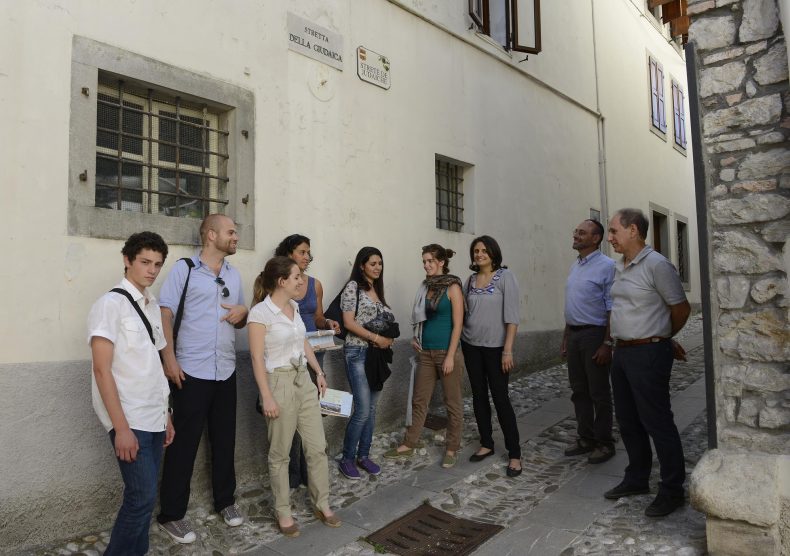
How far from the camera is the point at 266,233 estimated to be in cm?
481

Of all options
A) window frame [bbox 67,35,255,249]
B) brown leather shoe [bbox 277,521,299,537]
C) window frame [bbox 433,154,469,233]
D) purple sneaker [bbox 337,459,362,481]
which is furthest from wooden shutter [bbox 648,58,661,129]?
brown leather shoe [bbox 277,521,299,537]

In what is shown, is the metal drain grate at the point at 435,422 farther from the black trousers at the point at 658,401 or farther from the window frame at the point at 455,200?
the black trousers at the point at 658,401

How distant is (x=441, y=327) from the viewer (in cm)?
476

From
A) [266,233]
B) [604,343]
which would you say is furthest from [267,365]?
[604,343]

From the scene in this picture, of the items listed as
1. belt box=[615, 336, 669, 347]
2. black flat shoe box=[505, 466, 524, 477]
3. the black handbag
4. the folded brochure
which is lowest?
black flat shoe box=[505, 466, 524, 477]

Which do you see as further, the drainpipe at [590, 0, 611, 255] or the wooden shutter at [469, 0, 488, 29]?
the drainpipe at [590, 0, 611, 255]

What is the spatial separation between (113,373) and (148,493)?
1.99 feet

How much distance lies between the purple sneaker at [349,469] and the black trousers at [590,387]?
5.99 feet

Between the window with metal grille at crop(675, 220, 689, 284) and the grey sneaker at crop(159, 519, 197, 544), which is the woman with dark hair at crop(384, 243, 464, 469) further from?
the window with metal grille at crop(675, 220, 689, 284)

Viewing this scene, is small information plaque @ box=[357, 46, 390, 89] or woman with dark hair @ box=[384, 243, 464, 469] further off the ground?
small information plaque @ box=[357, 46, 390, 89]

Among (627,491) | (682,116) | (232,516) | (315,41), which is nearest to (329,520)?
(232,516)

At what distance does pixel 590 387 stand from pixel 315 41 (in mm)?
3695

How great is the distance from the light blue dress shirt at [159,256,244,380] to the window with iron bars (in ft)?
2.54

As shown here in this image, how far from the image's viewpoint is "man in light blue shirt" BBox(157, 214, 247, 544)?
3.65 meters
